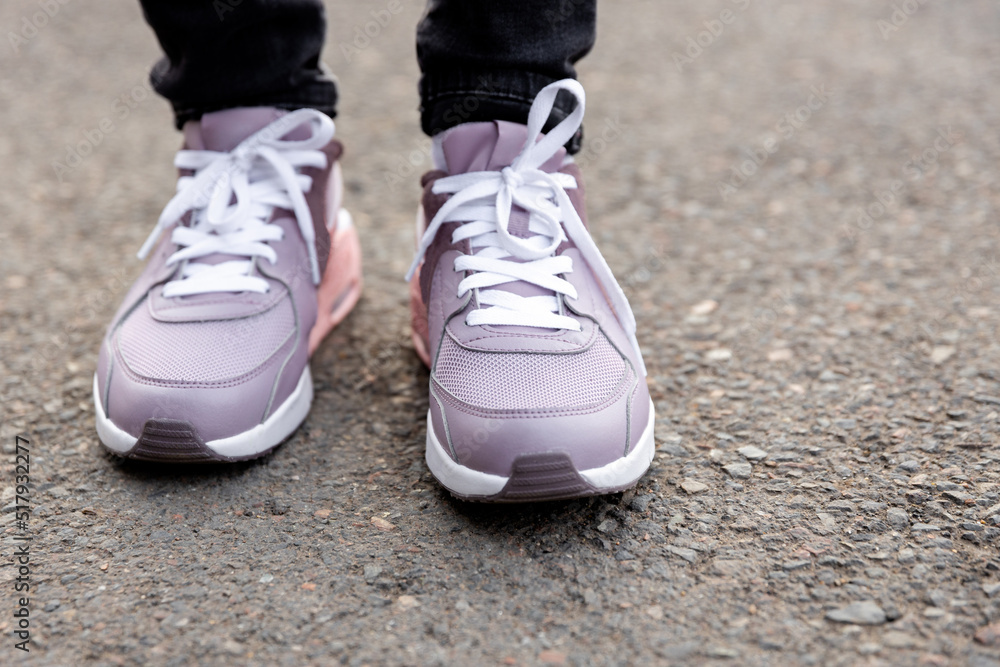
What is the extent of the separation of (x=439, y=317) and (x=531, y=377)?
0.76 ft

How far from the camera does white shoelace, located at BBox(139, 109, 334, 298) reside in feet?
4.67

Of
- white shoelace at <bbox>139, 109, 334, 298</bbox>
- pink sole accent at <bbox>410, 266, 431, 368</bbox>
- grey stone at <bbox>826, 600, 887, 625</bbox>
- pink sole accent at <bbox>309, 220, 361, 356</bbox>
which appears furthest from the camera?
pink sole accent at <bbox>309, 220, 361, 356</bbox>

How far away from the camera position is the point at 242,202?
1.46 metres

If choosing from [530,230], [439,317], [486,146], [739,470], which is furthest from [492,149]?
[739,470]

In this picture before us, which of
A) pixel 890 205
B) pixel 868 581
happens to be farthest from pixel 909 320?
pixel 868 581

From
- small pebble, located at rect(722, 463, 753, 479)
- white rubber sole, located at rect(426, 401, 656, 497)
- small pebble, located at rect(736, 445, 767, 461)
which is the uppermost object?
white rubber sole, located at rect(426, 401, 656, 497)

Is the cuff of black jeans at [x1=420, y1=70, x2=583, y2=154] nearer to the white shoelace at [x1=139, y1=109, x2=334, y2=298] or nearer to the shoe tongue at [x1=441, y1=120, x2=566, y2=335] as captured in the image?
the shoe tongue at [x1=441, y1=120, x2=566, y2=335]

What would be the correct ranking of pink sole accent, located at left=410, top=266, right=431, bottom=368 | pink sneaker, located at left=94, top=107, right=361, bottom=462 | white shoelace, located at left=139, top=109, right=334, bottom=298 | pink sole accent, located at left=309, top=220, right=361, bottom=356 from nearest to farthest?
1. pink sneaker, located at left=94, top=107, right=361, bottom=462
2. white shoelace, located at left=139, top=109, right=334, bottom=298
3. pink sole accent, located at left=410, top=266, right=431, bottom=368
4. pink sole accent, located at left=309, top=220, right=361, bottom=356

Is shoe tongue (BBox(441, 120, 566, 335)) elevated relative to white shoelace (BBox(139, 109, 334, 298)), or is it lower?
elevated

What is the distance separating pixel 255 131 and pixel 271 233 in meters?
0.19

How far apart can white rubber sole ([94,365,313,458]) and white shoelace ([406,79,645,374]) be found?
1.13 ft

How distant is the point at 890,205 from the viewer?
2197 millimetres

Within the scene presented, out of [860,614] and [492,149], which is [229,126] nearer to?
[492,149]

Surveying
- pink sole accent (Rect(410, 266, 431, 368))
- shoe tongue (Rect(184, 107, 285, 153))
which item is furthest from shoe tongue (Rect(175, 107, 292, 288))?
pink sole accent (Rect(410, 266, 431, 368))
